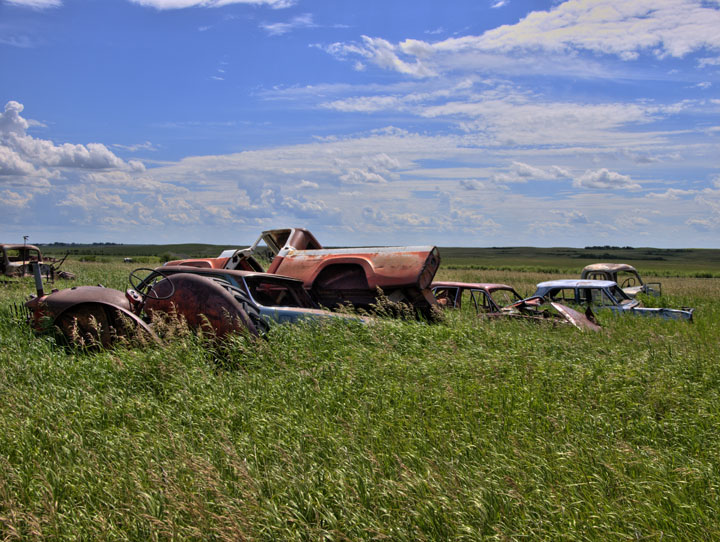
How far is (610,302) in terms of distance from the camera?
1158 cm

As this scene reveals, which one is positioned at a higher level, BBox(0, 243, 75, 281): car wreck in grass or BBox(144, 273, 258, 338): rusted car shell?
BBox(0, 243, 75, 281): car wreck in grass

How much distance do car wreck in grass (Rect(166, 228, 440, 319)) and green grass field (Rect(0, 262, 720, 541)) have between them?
1990 mm

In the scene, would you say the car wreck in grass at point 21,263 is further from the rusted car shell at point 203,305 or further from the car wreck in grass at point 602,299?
the car wreck in grass at point 602,299

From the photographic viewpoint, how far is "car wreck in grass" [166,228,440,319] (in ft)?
29.3

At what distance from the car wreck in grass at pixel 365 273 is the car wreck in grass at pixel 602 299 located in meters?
3.14

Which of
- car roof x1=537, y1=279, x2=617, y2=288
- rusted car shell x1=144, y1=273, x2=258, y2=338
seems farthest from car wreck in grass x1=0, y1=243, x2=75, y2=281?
car roof x1=537, y1=279, x2=617, y2=288

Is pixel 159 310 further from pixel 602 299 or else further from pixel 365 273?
pixel 602 299

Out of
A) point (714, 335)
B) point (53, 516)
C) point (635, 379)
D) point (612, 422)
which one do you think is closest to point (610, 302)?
point (714, 335)

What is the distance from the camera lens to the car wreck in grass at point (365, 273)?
8.92m

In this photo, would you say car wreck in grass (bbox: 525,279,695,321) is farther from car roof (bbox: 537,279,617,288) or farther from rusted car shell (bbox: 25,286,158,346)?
rusted car shell (bbox: 25,286,158,346)

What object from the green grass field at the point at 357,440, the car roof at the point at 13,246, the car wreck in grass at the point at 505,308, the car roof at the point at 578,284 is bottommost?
the green grass field at the point at 357,440

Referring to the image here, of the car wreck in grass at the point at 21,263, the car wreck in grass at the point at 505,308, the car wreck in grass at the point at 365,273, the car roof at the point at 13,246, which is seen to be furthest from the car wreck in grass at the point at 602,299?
the car roof at the point at 13,246

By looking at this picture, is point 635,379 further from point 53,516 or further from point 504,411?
point 53,516

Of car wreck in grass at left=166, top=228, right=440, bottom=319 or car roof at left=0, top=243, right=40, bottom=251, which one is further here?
car roof at left=0, top=243, right=40, bottom=251
